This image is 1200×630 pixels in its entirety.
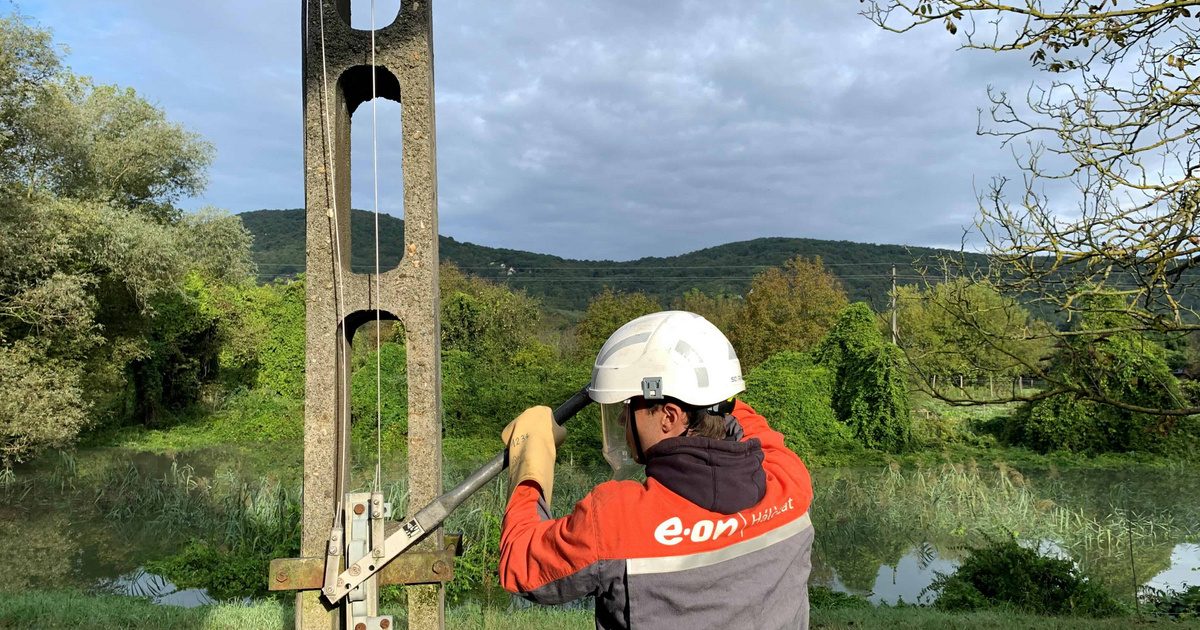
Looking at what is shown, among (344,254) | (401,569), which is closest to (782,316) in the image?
(344,254)

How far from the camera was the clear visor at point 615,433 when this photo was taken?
7.18 feet

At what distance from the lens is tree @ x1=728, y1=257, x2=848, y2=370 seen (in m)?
32.4

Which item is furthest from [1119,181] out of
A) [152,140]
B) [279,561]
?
[152,140]

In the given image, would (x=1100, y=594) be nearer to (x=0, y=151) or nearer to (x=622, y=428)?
(x=622, y=428)

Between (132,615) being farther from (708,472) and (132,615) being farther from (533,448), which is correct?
(708,472)

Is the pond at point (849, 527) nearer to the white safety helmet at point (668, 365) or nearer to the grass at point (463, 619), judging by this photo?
the grass at point (463, 619)

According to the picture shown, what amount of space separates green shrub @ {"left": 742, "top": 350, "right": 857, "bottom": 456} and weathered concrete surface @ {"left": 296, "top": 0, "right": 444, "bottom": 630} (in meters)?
→ 17.7

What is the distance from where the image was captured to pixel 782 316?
3350 cm

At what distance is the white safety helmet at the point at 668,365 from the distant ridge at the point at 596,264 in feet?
220

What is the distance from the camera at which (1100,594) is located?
26.6 ft

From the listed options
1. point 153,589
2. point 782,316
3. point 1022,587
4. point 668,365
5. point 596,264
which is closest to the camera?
point 668,365

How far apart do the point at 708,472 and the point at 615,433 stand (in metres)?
0.51

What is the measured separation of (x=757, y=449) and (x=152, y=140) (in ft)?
91.8

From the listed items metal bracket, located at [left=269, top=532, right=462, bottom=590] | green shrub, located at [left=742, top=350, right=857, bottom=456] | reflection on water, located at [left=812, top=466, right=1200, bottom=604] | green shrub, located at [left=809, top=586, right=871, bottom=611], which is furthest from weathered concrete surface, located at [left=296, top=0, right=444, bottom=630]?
green shrub, located at [left=742, top=350, right=857, bottom=456]
